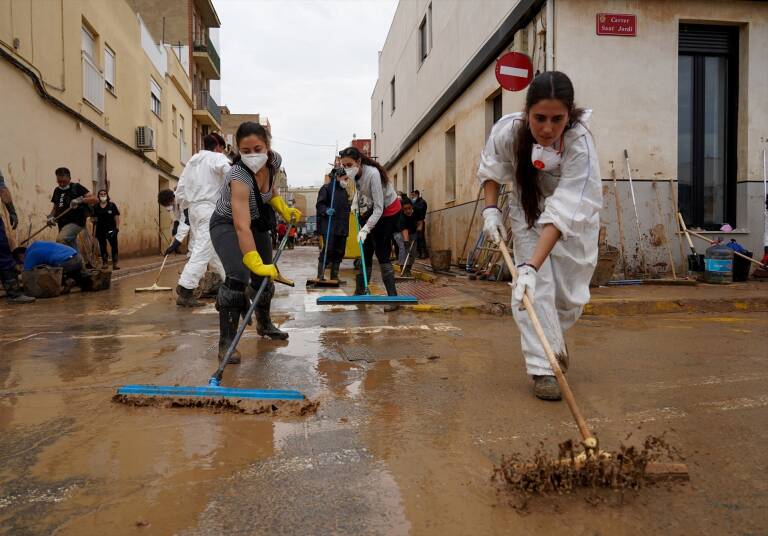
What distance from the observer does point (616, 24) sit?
8.48 meters

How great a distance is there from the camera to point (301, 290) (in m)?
8.14

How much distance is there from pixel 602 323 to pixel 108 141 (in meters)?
13.6

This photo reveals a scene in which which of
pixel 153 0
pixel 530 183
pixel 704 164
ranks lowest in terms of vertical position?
pixel 530 183

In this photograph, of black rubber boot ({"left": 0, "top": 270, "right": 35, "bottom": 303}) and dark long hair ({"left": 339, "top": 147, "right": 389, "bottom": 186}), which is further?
black rubber boot ({"left": 0, "top": 270, "right": 35, "bottom": 303})

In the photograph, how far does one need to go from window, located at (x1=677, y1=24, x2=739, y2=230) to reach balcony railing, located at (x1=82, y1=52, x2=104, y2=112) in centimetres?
1194

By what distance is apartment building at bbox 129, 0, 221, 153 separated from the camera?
26.7 metres

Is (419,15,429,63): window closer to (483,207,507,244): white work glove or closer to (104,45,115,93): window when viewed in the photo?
(104,45,115,93): window

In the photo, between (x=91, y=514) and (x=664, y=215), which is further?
(x=664, y=215)

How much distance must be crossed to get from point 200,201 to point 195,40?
83.0ft

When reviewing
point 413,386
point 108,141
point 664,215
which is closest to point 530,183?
point 413,386

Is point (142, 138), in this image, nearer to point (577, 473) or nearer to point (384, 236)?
point (384, 236)

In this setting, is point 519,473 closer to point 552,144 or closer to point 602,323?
point 552,144

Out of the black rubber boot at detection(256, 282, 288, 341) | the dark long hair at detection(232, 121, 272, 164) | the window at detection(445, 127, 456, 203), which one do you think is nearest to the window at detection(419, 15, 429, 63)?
the window at detection(445, 127, 456, 203)

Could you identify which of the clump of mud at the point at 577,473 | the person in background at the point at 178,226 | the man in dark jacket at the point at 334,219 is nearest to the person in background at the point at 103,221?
the person in background at the point at 178,226
